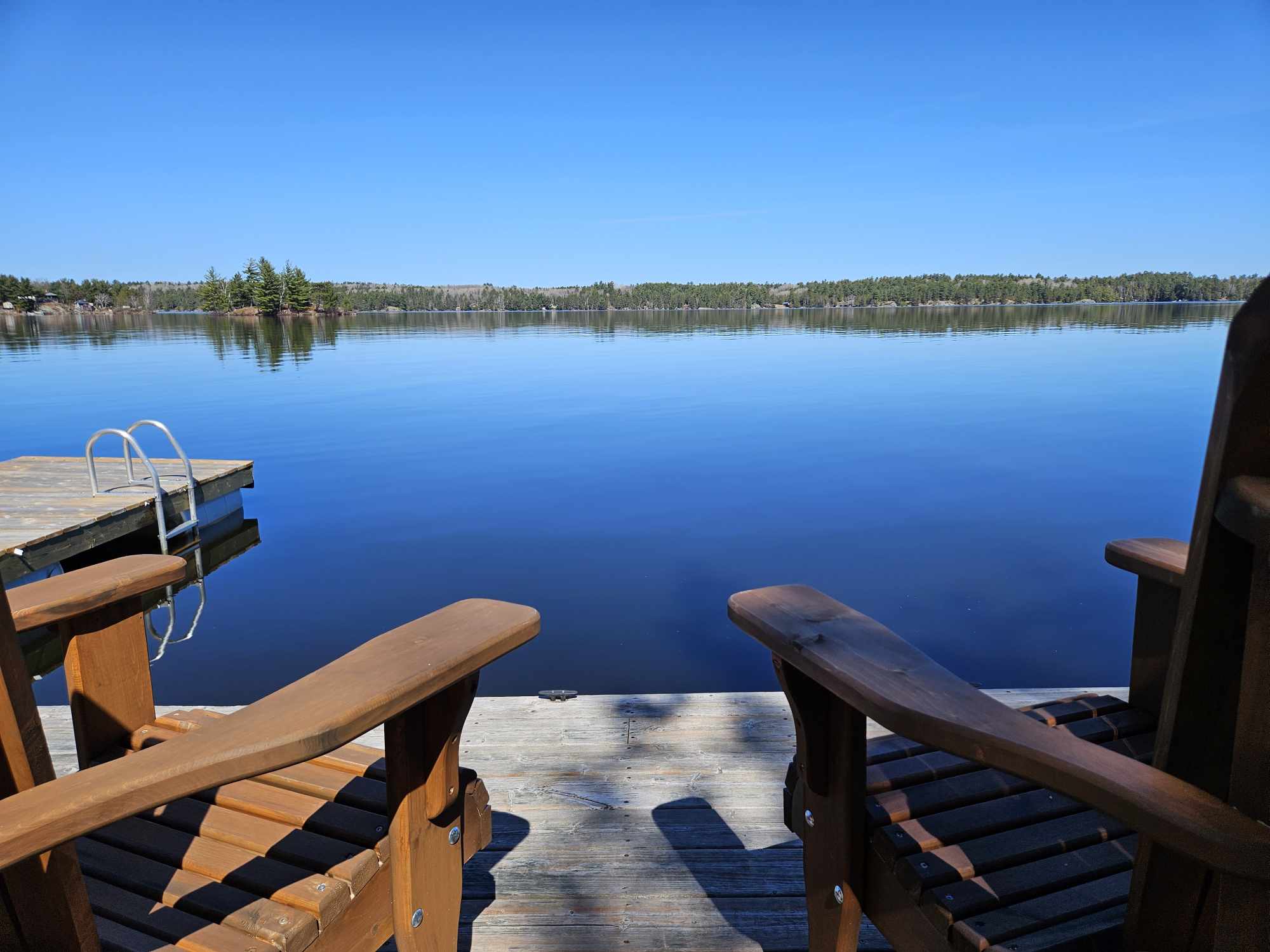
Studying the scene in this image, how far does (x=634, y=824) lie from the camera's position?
7.20ft

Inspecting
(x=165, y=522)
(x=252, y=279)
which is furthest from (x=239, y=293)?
(x=165, y=522)

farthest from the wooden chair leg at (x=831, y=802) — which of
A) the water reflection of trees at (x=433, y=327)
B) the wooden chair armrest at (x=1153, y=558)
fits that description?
the water reflection of trees at (x=433, y=327)

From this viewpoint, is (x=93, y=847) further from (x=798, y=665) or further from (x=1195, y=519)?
(x=1195, y=519)

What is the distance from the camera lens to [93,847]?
1329 millimetres

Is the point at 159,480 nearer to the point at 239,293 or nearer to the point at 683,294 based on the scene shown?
the point at 239,293

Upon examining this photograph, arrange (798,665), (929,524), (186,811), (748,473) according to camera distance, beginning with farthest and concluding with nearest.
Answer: (748,473), (929,524), (186,811), (798,665)

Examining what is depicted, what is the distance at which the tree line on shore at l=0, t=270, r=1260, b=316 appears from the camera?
3738 inches

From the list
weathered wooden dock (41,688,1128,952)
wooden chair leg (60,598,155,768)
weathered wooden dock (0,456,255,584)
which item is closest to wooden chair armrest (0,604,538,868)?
wooden chair leg (60,598,155,768)

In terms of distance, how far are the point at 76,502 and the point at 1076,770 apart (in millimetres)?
8878

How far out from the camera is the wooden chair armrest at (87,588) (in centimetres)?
138

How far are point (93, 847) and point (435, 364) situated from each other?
3048 cm

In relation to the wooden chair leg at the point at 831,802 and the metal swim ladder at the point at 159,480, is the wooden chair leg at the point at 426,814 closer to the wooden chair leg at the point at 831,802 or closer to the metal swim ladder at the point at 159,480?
the wooden chair leg at the point at 831,802

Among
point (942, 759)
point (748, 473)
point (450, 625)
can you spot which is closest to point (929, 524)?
point (748, 473)

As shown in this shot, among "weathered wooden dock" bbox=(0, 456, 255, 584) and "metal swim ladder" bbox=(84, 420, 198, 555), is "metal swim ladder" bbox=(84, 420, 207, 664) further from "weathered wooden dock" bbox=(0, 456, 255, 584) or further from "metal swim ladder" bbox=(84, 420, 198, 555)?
"weathered wooden dock" bbox=(0, 456, 255, 584)
